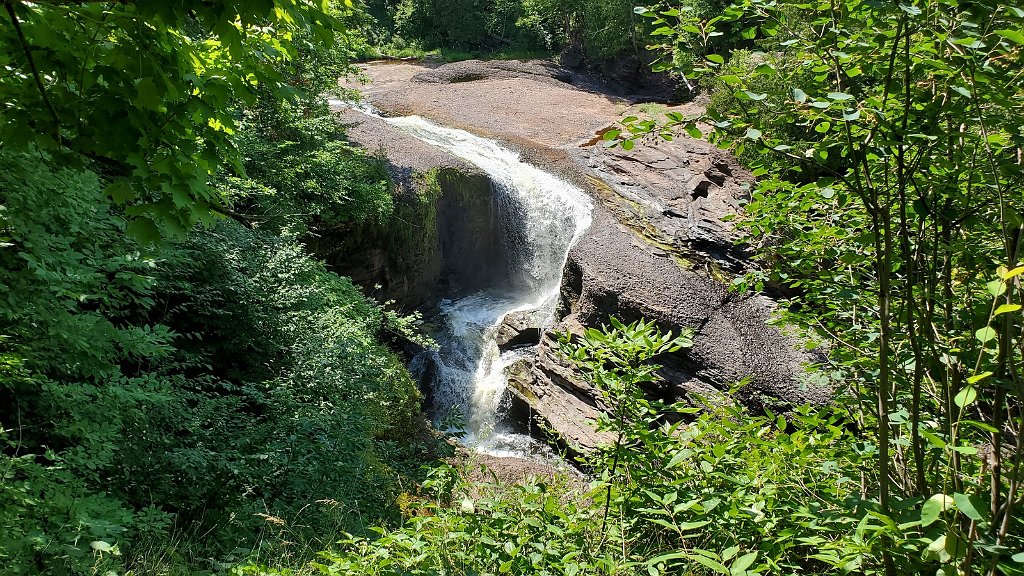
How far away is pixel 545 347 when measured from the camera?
1070 cm

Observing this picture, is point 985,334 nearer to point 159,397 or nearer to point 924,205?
point 924,205

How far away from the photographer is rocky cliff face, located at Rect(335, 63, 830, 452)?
9352 mm

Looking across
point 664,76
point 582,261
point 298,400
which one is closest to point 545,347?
point 582,261

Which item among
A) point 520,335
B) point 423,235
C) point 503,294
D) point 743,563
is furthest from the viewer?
point 503,294

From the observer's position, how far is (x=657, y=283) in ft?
34.1

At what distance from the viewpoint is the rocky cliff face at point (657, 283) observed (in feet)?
30.7

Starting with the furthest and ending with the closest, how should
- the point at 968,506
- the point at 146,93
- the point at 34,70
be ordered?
1. the point at 146,93
2. the point at 34,70
3. the point at 968,506

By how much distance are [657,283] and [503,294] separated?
14.8ft

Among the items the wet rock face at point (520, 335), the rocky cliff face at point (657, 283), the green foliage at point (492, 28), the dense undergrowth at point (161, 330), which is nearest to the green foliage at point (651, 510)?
the dense undergrowth at point (161, 330)

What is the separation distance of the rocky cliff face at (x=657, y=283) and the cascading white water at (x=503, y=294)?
42 centimetres

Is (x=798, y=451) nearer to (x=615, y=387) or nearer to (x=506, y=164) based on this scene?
(x=615, y=387)

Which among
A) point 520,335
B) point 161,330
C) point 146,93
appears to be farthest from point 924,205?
point 520,335

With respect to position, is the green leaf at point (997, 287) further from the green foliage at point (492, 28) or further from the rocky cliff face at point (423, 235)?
the green foliage at point (492, 28)

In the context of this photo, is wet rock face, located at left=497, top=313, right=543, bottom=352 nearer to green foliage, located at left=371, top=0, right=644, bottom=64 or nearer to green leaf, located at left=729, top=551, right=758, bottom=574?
green leaf, located at left=729, top=551, right=758, bottom=574
